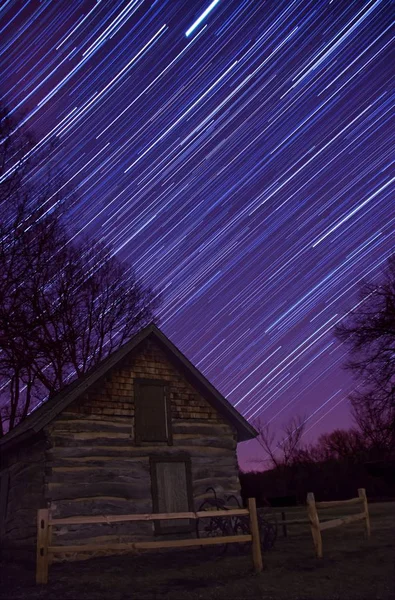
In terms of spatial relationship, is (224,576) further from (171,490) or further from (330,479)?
(330,479)

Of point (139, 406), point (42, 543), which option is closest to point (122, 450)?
point (139, 406)

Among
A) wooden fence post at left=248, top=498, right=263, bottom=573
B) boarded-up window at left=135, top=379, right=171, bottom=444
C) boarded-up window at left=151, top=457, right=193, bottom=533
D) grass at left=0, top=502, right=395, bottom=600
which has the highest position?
boarded-up window at left=135, top=379, right=171, bottom=444

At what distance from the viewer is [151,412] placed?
58.2 ft

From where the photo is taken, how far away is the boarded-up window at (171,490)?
55.5 ft

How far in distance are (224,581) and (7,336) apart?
34.2 ft

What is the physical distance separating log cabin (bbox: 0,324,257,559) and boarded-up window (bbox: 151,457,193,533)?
30 millimetres

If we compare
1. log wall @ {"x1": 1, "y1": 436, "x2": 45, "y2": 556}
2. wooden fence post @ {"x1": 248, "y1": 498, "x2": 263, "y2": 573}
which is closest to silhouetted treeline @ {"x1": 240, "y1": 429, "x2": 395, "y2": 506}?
log wall @ {"x1": 1, "y1": 436, "x2": 45, "y2": 556}

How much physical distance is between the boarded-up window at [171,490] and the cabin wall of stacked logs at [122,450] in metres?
0.20

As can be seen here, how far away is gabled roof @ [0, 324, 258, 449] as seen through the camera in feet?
51.6

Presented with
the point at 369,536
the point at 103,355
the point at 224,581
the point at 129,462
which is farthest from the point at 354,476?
the point at 224,581

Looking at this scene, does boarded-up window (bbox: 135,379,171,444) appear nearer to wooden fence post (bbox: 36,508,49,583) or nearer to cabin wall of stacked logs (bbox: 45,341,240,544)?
cabin wall of stacked logs (bbox: 45,341,240,544)

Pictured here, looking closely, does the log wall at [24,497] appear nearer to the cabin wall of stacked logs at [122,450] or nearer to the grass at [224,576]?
the cabin wall of stacked logs at [122,450]

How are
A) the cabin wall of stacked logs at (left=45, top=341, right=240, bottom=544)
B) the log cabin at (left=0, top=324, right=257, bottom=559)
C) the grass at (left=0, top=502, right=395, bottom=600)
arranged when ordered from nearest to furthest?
the grass at (left=0, top=502, right=395, bottom=600), the cabin wall of stacked logs at (left=45, top=341, right=240, bottom=544), the log cabin at (left=0, top=324, right=257, bottom=559)

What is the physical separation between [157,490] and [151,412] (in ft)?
7.52
